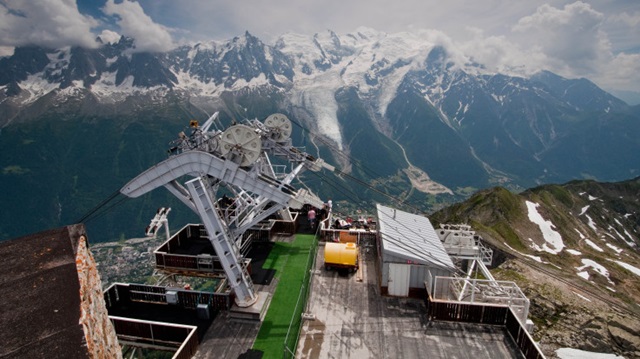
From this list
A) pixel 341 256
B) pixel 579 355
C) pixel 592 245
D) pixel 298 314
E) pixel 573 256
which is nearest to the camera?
pixel 298 314

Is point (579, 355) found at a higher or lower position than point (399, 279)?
lower

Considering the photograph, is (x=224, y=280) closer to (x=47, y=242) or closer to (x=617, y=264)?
(x=47, y=242)

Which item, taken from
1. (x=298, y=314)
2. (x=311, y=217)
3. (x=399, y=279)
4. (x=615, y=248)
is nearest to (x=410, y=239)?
(x=399, y=279)

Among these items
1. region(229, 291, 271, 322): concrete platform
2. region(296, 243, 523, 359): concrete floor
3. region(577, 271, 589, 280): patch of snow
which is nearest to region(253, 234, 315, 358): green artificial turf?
region(229, 291, 271, 322): concrete platform

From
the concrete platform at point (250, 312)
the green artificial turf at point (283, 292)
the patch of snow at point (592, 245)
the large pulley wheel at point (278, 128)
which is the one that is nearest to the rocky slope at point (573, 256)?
the patch of snow at point (592, 245)

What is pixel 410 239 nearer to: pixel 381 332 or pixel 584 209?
pixel 381 332

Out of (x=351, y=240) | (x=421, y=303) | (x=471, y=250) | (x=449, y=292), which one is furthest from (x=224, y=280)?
(x=471, y=250)

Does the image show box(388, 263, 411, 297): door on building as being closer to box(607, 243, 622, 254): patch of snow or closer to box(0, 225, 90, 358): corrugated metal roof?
box(0, 225, 90, 358): corrugated metal roof
